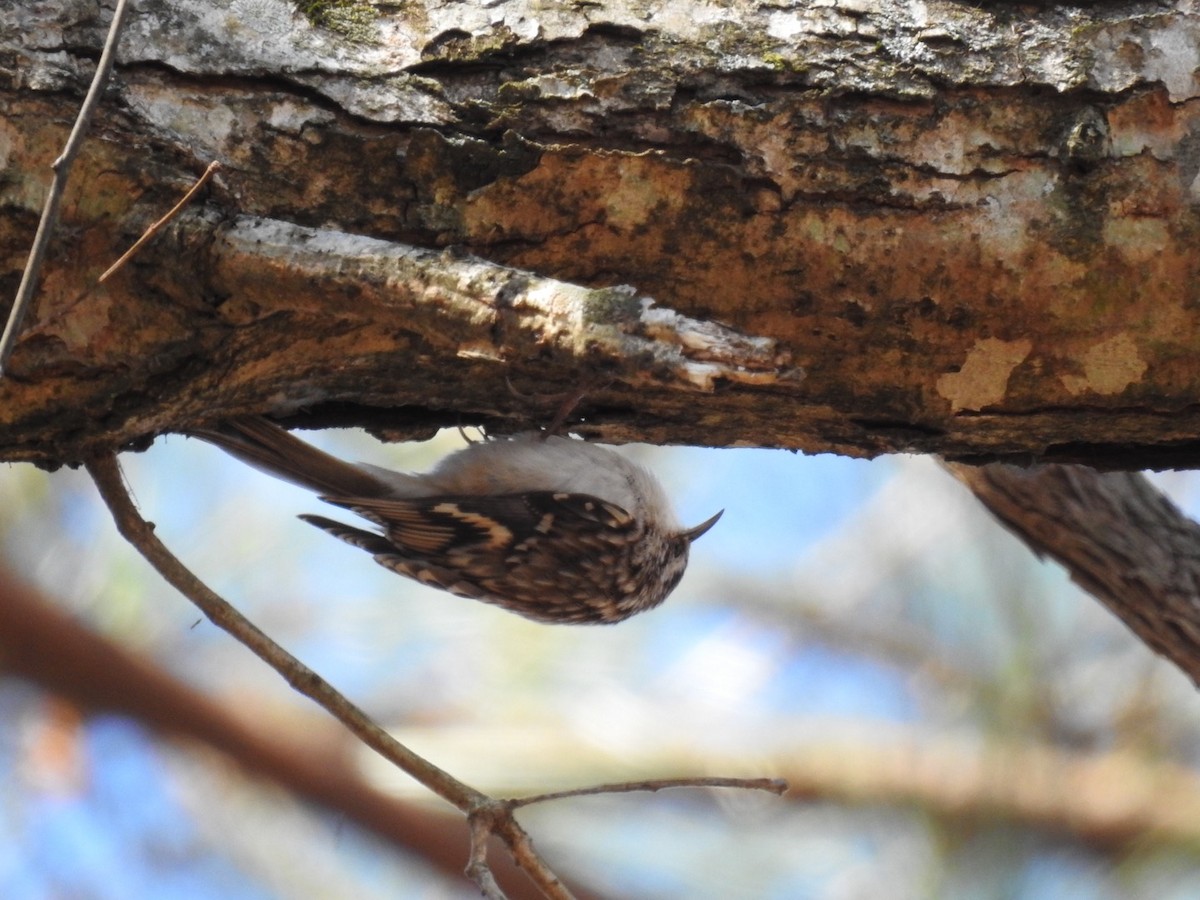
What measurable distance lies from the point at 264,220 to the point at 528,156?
31cm

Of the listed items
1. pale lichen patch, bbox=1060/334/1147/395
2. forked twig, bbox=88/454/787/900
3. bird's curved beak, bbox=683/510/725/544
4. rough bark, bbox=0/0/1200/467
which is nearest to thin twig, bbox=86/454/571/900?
forked twig, bbox=88/454/787/900

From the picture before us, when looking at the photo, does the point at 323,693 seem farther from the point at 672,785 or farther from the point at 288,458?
the point at 288,458

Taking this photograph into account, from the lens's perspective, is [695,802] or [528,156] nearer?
[528,156]

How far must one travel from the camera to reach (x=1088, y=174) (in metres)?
1.58

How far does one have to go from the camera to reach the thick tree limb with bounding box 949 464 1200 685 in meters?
2.63

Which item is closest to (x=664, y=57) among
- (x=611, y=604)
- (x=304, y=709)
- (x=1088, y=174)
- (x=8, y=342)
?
(x=1088, y=174)

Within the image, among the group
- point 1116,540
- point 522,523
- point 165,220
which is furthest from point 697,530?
point 165,220

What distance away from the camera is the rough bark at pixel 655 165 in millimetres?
1521

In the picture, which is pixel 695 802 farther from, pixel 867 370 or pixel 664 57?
pixel 664 57

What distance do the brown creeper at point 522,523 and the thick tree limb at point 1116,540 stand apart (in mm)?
600

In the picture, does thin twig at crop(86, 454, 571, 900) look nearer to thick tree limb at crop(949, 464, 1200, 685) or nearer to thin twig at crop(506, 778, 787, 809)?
thin twig at crop(506, 778, 787, 809)

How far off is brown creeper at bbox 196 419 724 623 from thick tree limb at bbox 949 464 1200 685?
600mm

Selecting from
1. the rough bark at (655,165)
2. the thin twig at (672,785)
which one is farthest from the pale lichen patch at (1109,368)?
the thin twig at (672,785)

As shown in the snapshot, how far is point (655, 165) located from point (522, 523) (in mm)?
1116
